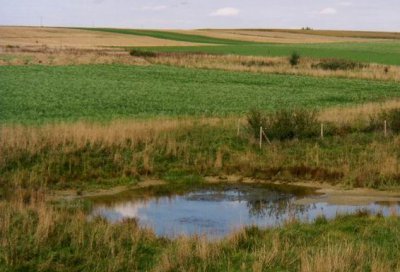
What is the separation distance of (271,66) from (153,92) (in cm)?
2913

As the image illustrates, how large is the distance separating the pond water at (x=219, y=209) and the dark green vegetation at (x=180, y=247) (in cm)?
177

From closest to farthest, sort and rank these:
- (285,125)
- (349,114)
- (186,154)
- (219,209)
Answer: (219,209) < (186,154) < (285,125) < (349,114)

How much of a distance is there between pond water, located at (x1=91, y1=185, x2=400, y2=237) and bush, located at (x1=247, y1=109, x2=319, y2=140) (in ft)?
15.6

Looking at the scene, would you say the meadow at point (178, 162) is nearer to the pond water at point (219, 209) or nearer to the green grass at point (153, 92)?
the green grass at point (153, 92)

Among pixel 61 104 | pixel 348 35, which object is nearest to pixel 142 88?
pixel 61 104

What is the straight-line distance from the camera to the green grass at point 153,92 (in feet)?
110

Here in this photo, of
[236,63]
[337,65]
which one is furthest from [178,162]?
[236,63]

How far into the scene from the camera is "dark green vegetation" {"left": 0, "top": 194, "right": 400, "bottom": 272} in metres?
10.9

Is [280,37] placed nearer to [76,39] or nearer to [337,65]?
[76,39]

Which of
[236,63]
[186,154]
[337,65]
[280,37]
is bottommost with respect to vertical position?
[186,154]

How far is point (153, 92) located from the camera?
43250 millimetres

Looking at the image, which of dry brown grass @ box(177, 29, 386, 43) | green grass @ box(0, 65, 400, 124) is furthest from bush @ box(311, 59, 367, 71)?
dry brown grass @ box(177, 29, 386, 43)

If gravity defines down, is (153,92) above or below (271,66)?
below

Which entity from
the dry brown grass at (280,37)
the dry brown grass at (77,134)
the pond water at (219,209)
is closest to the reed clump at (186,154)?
the dry brown grass at (77,134)
